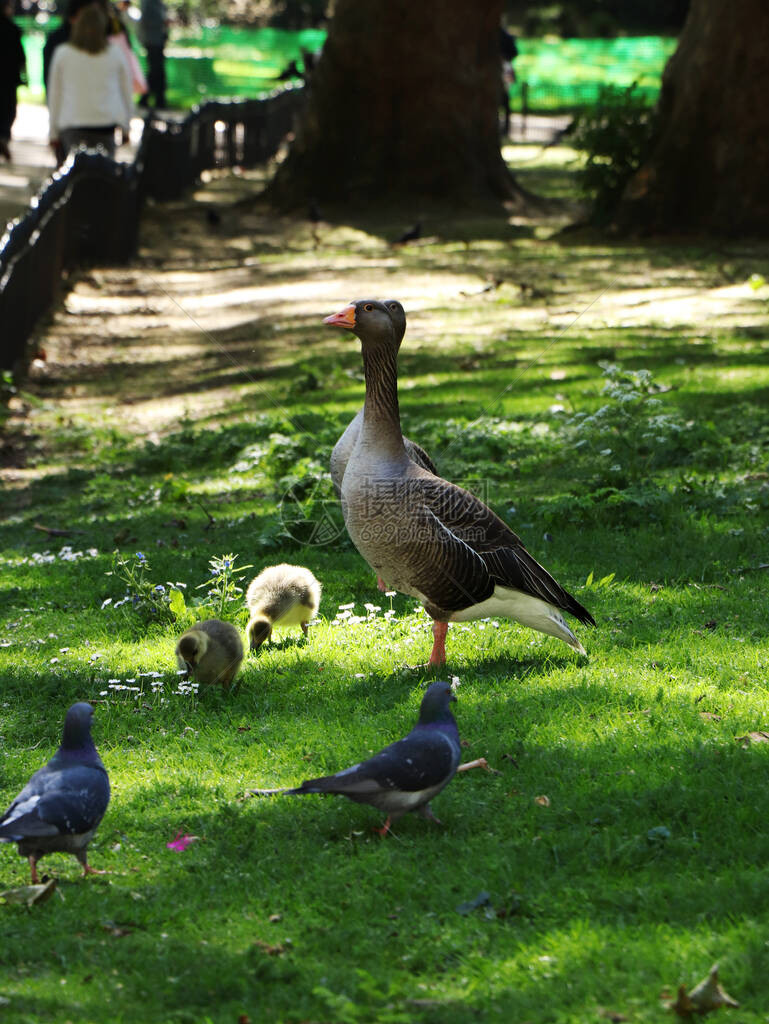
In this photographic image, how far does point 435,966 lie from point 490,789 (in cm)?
120

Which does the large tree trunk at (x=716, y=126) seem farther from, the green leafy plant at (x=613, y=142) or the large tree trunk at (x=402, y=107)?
the large tree trunk at (x=402, y=107)

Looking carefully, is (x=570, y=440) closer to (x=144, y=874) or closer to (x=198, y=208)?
(x=144, y=874)

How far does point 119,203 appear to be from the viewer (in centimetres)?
2112

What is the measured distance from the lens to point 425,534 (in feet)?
21.3

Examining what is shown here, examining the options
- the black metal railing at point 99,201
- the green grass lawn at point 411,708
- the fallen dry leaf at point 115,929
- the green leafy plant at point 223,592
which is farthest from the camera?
the black metal railing at point 99,201

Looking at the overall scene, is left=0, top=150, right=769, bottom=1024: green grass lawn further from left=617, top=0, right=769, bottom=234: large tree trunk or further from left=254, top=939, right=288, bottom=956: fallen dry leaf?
left=617, top=0, right=769, bottom=234: large tree trunk

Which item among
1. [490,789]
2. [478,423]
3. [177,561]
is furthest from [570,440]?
[490,789]

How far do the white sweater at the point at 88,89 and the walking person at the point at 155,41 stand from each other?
Answer: 712 inches

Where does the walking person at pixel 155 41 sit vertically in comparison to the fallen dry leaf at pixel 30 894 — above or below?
above

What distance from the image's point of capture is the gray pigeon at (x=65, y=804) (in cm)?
477

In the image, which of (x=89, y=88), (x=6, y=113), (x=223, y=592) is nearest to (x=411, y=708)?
(x=223, y=592)

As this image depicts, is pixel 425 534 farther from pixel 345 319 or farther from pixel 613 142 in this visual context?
pixel 613 142

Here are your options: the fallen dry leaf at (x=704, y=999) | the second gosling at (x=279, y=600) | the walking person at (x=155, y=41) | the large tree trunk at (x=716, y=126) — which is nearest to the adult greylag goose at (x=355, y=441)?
the second gosling at (x=279, y=600)

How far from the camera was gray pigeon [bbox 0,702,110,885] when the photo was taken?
4770 mm
